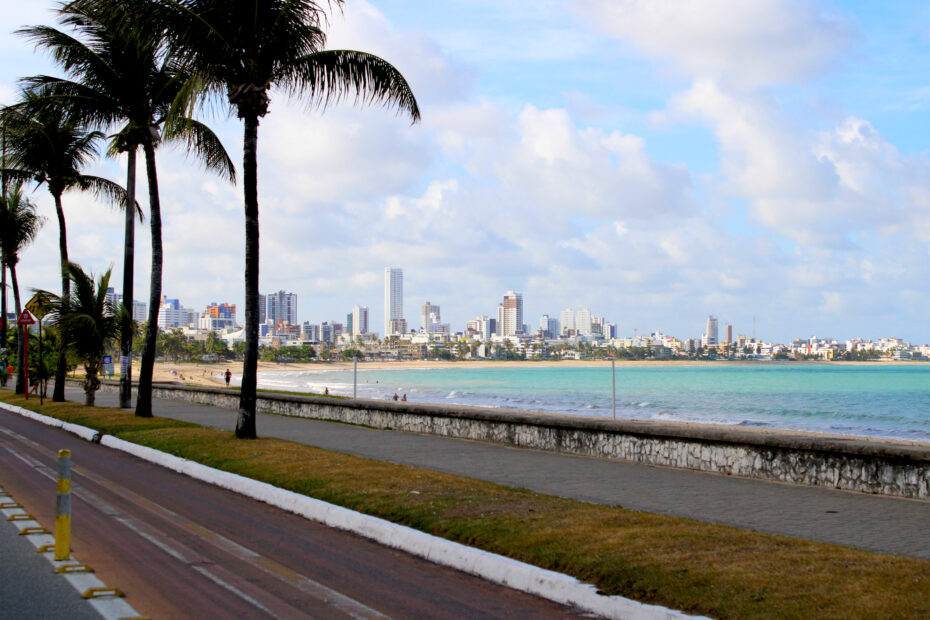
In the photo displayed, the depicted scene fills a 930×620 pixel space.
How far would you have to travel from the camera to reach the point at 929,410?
199 ft

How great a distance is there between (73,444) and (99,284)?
983 cm

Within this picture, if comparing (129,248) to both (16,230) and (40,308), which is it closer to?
(40,308)

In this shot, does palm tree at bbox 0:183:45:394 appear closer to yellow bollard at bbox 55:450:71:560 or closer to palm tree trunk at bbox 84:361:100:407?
palm tree trunk at bbox 84:361:100:407

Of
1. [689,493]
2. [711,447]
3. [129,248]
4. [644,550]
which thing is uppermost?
[129,248]

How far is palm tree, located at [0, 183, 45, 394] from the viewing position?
3578 cm

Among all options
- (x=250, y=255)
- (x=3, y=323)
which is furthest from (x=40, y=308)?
(x=3, y=323)

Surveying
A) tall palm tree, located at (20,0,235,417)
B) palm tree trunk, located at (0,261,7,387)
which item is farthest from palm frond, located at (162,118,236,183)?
palm tree trunk, located at (0,261,7,387)

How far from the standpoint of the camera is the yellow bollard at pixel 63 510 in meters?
6.97

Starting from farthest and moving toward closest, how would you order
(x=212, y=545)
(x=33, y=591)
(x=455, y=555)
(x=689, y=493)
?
1. (x=689, y=493)
2. (x=212, y=545)
3. (x=455, y=555)
4. (x=33, y=591)

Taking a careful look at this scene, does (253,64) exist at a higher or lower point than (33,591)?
higher

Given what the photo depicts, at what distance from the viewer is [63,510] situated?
7.05m

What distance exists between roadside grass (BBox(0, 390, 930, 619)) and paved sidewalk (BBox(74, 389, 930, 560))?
2.39 feet

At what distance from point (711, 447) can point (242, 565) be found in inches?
288

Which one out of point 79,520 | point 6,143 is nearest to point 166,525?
point 79,520
